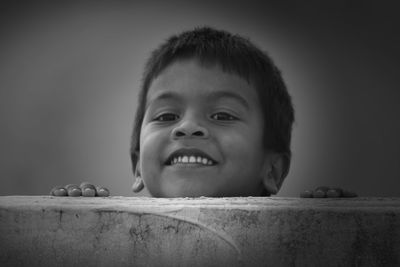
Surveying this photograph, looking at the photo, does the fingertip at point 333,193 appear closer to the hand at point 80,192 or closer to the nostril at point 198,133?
the nostril at point 198,133

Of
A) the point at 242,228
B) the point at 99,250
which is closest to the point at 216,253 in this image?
the point at 242,228

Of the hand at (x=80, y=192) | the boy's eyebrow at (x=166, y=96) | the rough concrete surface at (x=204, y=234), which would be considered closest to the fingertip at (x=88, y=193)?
the hand at (x=80, y=192)

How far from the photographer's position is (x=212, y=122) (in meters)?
1.30

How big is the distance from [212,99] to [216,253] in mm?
722

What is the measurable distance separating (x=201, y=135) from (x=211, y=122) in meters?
0.06

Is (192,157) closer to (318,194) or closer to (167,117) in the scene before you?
(167,117)

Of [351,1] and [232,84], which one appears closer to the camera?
[232,84]

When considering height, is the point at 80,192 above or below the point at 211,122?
below

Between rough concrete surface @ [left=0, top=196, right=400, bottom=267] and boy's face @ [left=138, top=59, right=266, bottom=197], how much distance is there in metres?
0.59

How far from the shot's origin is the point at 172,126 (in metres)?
1.33

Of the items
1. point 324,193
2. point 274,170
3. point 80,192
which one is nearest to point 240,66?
point 274,170

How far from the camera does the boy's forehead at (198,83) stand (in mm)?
1312

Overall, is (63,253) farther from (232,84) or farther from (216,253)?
(232,84)

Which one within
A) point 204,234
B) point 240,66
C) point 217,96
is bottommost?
point 204,234
